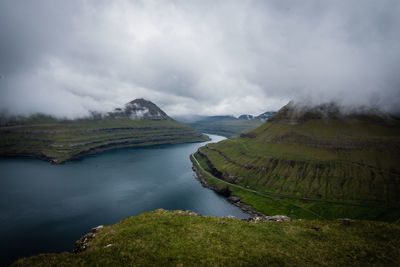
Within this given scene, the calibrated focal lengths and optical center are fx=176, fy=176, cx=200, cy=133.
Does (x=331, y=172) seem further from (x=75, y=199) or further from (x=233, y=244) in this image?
(x=75, y=199)

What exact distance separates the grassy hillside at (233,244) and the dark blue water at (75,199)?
67.6 metres

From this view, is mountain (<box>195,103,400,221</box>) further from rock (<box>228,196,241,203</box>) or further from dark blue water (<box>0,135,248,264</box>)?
dark blue water (<box>0,135,248,264</box>)

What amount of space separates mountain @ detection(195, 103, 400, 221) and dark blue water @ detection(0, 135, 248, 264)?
37321 mm

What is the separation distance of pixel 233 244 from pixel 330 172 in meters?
159

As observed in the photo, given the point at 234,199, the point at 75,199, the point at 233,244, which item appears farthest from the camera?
the point at 234,199

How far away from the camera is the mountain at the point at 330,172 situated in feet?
373

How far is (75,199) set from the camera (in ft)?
373

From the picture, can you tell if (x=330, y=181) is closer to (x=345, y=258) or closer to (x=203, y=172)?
(x=203, y=172)

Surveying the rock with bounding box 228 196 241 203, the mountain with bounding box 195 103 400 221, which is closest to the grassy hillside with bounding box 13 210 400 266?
the mountain with bounding box 195 103 400 221

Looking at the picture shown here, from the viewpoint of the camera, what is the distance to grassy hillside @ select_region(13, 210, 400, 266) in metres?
19.4

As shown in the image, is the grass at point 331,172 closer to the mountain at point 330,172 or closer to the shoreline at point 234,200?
the mountain at point 330,172

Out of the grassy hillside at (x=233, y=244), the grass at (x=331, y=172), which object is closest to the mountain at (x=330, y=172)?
the grass at (x=331, y=172)

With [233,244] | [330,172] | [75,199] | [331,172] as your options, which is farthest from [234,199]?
[233,244]

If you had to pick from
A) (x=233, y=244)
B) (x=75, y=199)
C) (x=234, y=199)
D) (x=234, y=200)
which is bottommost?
(x=234, y=200)
